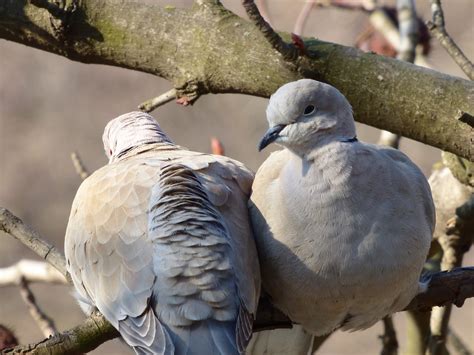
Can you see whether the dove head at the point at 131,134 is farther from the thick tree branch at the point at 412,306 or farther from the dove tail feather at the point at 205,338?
the dove tail feather at the point at 205,338

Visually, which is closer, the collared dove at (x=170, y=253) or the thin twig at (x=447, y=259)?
the collared dove at (x=170, y=253)

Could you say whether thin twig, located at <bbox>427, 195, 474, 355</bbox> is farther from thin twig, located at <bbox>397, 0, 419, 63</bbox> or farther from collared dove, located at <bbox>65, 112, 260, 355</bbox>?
collared dove, located at <bbox>65, 112, 260, 355</bbox>

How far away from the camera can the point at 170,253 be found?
2461mm

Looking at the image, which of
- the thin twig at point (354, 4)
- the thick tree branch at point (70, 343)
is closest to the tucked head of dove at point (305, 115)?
the thick tree branch at point (70, 343)

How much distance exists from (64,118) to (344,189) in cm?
615

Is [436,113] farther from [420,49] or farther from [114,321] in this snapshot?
[420,49]

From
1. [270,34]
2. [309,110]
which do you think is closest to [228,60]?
[270,34]

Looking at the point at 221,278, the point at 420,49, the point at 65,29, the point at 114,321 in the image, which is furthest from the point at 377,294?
the point at 420,49

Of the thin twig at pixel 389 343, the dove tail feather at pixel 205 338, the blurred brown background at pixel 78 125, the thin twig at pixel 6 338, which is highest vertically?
the dove tail feather at pixel 205 338

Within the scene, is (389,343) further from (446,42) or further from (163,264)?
(163,264)

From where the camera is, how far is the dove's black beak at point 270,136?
2523 mm

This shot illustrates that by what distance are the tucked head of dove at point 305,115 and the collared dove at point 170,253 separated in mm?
253

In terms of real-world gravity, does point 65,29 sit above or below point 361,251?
above

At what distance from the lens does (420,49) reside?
14.5ft
